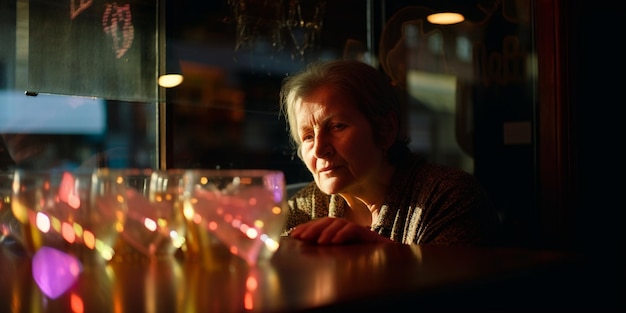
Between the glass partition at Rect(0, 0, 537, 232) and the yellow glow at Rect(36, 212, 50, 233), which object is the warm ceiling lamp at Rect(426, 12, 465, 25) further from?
the yellow glow at Rect(36, 212, 50, 233)

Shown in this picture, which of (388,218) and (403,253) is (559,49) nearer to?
(388,218)

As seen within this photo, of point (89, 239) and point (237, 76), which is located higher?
point (237, 76)

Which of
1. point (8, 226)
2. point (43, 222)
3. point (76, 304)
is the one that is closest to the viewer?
point (76, 304)

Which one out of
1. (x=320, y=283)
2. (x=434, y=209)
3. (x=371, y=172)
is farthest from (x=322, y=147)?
(x=320, y=283)

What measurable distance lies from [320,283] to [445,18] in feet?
9.11

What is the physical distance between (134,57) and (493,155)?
154 cm

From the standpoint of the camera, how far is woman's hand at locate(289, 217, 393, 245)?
3.90 feet

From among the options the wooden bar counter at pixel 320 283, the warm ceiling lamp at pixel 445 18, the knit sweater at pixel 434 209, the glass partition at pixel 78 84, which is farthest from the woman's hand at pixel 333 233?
the warm ceiling lamp at pixel 445 18

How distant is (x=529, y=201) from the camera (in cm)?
299

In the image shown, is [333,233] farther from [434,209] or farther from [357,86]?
[357,86]

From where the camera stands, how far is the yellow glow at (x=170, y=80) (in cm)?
255

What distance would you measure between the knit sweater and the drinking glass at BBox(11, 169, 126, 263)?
3.15 ft

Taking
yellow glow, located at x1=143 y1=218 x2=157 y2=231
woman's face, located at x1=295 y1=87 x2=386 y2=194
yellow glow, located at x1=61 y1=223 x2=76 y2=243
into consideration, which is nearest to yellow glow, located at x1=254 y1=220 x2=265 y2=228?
yellow glow, located at x1=143 y1=218 x2=157 y2=231

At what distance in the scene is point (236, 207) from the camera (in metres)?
0.87
